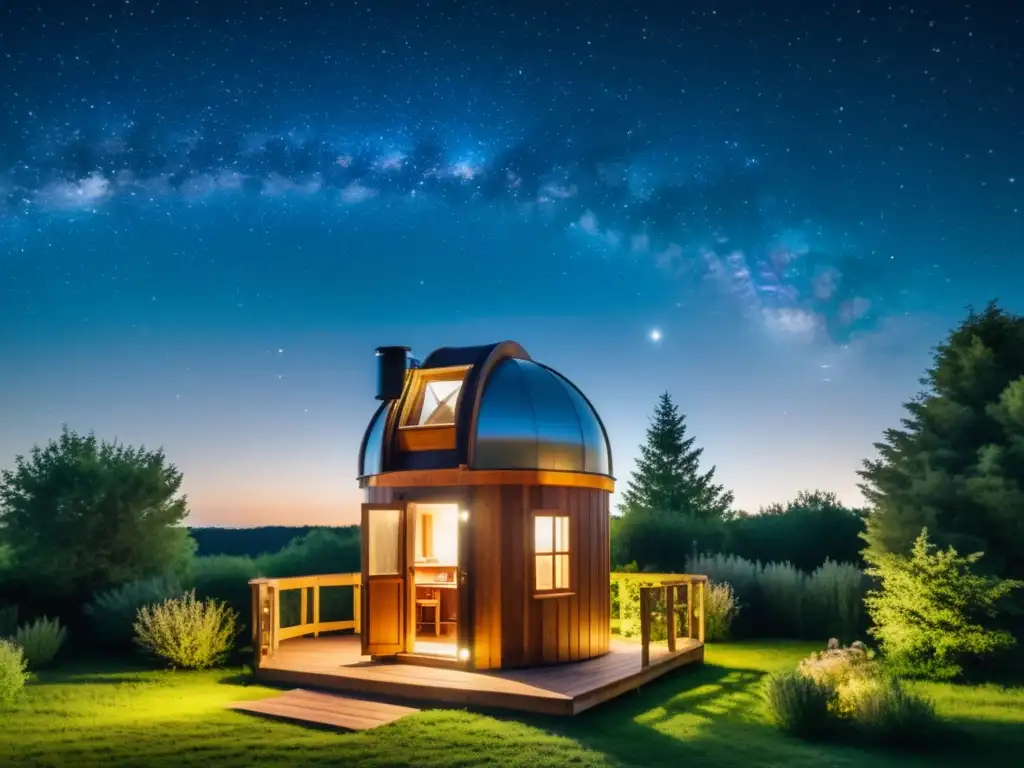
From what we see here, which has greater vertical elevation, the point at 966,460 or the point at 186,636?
the point at 966,460

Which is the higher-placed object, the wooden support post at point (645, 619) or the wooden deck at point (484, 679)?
the wooden support post at point (645, 619)

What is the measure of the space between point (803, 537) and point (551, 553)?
974 centimetres

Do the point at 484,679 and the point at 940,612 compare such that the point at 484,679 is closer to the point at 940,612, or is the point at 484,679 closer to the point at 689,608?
the point at 689,608

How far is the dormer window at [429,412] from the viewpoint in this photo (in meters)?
10.9

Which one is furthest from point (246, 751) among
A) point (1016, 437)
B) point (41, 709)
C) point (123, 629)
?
point (1016, 437)

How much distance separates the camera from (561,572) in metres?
10.8

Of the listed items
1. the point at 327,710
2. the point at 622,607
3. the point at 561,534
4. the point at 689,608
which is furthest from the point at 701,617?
the point at 327,710

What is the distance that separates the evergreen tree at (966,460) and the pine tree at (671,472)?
2589 centimetres

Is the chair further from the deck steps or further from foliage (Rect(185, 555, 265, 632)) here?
the deck steps

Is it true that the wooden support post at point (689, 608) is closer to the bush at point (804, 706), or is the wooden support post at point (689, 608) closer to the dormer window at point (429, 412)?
the bush at point (804, 706)

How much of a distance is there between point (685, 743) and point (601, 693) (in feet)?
4.51

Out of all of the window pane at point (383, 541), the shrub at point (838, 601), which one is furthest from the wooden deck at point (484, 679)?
the shrub at point (838, 601)

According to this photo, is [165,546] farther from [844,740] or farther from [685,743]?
[844,740]

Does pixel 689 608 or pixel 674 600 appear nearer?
pixel 689 608
